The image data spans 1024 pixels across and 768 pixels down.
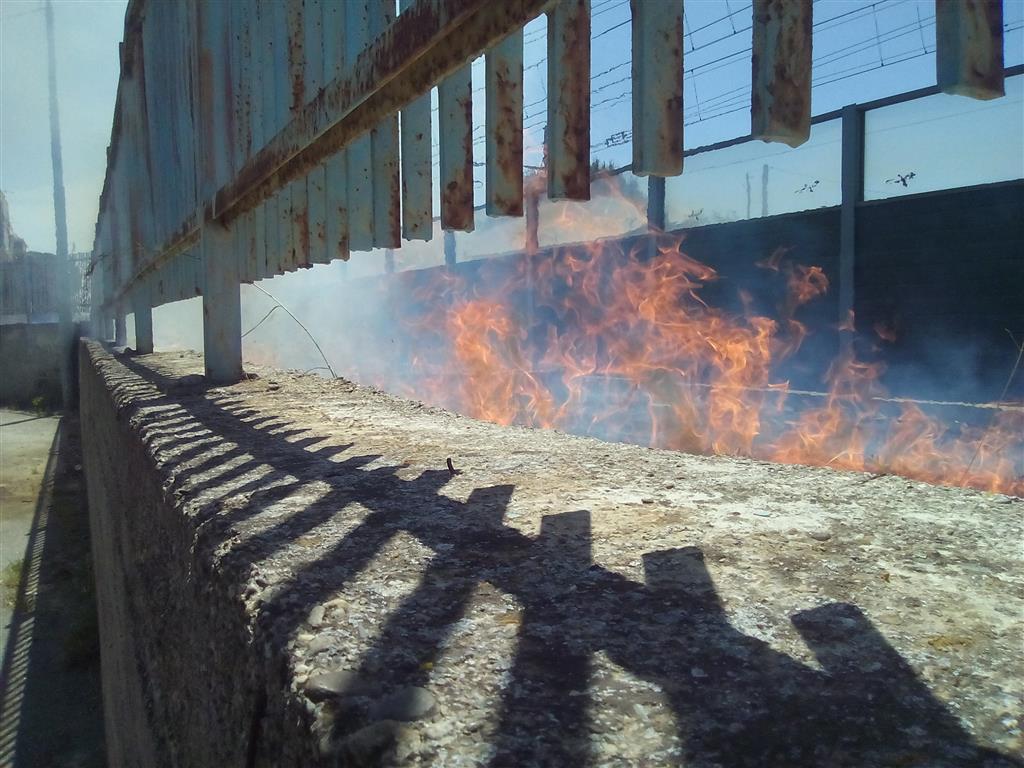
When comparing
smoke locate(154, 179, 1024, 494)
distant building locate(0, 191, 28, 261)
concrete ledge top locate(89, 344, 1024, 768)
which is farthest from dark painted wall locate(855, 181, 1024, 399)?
distant building locate(0, 191, 28, 261)

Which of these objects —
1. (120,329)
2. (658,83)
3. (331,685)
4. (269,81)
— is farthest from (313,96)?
(120,329)

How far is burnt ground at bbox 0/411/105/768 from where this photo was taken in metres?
4.74

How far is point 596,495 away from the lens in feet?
5.44

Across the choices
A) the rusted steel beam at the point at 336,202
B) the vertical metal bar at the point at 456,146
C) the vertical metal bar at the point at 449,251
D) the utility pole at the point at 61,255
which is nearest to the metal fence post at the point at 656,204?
the vertical metal bar at the point at 449,251

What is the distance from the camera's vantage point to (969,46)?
0.89 metres

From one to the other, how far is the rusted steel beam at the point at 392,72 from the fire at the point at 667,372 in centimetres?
569

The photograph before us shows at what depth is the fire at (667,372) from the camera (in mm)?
7141

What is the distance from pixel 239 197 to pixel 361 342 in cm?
1441

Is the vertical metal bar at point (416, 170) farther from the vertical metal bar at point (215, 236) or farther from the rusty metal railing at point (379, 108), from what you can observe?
the vertical metal bar at point (215, 236)

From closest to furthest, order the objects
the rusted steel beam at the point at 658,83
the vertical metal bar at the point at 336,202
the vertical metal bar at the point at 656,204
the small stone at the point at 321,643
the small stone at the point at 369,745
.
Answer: the small stone at the point at 369,745, the small stone at the point at 321,643, the rusted steel beam at the point at 658,83, the vertical metal bar at the point at 336,202, the vertical metal bar at the point at 656,204

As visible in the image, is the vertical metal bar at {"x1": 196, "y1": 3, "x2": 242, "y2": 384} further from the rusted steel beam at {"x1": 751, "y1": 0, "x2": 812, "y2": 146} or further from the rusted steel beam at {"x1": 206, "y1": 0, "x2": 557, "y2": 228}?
the rusted steel beam at {"x1": 751, "y1": 0, "x2": 812, "y2": 146}

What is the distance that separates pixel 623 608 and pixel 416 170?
1578 millimetres

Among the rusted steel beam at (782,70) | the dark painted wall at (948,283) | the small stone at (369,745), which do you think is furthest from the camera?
the dark painted wall at (948,283)

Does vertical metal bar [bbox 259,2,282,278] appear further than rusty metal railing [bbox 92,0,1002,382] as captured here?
Yes
